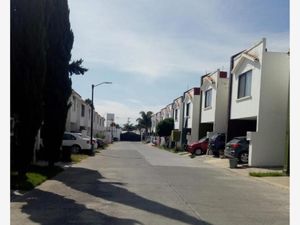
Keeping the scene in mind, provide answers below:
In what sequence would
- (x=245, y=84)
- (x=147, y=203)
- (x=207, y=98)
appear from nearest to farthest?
(x=147, y=203) → (x=245, y=84) → (x=207, y=98)

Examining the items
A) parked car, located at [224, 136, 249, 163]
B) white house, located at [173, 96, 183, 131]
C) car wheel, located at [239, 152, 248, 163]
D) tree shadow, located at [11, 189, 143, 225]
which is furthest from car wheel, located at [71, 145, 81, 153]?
→ white house, located at [173, 96, 183, 131]

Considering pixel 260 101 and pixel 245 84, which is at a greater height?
pixel 245 84

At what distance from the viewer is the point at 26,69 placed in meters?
14.0

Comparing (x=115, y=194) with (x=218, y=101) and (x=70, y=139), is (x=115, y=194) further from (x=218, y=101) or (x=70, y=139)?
(x=218, y=101)

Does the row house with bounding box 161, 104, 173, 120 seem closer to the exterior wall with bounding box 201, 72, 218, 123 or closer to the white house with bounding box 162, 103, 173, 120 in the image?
the white house with bounding box 162, 103, 173, 120

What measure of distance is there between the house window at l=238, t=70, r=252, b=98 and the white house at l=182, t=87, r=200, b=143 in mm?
16961

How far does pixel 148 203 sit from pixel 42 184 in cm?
495

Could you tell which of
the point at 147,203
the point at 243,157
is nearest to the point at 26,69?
the point at 147,203

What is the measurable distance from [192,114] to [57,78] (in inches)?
1177

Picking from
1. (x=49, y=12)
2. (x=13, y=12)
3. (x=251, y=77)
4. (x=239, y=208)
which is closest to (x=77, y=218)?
(x=239, y=208)

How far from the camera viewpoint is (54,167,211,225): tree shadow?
10.2 meters

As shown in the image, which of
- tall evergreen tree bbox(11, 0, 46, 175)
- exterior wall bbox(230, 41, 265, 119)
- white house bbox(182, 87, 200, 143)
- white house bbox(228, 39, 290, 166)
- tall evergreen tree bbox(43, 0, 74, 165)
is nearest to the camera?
tall evergreen tree bbox(11, 0, 46, 175)

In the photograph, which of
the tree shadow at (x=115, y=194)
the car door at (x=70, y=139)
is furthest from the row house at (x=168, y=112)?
the tree shadow at (x=115, y=194)

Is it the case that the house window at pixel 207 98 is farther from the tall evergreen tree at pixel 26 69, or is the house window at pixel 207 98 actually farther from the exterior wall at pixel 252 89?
the tall evergreen tree at pixel 26 69
